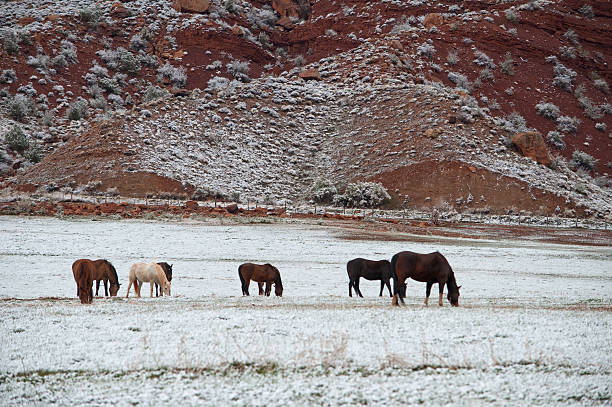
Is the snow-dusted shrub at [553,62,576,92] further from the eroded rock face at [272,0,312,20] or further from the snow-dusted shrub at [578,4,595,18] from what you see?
the eroded rock face at [272,0,312,20]

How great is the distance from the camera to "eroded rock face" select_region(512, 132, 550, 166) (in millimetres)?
57969

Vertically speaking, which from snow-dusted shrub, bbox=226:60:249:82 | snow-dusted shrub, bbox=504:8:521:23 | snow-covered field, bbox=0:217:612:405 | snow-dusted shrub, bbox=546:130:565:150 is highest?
snow-dusted shrub, bbox=504:8:521:23

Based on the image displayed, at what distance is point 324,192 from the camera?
54875 millimetres

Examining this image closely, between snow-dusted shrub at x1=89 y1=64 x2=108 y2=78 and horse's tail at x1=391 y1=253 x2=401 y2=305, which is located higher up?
snow-dusted shrub at x1=89 y1=64 x2=108 y2=78

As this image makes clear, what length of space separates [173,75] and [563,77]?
58903mm

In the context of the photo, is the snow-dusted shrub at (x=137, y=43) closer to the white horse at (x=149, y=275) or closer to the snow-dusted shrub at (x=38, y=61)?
the snow-dusted shrub at (x=38, y=61)

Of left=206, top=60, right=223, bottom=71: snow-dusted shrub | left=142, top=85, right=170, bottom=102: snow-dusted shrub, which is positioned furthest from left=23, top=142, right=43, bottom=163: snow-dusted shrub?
left=206, top=60, right=223, bottom=71: snow-dusted shrub

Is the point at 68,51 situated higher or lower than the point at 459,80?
higher

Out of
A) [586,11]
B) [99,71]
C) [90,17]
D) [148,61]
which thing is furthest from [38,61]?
[586,11]

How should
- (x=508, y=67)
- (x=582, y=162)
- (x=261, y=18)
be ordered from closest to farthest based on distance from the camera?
(x=582, y=162) → (x=508, y=67) → (x=261, y=18)

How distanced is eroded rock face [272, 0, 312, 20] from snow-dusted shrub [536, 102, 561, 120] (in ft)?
176

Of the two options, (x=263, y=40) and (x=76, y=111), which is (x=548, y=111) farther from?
(x=76, y=111)

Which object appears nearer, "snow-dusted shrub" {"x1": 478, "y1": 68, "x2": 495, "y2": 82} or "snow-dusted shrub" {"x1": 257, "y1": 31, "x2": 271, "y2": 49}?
"snow-dusted shrub" {"x1": 478, "y1": 68, "x2": 495, "y2": 82}

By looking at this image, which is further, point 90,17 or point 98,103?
point 90,17
